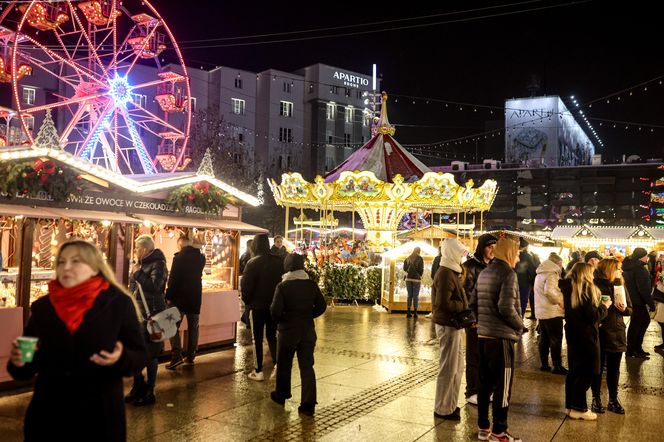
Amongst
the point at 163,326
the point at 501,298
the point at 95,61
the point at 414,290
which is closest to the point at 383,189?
the point at 414,290

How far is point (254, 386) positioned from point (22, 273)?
3.11 m

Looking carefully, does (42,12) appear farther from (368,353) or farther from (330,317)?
(368,353)

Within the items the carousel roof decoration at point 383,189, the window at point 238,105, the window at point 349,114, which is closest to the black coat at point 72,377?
the carousel roof decoration at point 383,189

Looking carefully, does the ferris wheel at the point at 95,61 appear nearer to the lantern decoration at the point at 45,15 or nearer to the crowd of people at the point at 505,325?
the lantern decoration at the point at 45,15

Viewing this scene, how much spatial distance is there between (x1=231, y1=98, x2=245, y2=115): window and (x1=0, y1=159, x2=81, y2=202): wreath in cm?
4390

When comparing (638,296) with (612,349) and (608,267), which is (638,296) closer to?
(608,267)

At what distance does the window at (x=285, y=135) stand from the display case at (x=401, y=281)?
1476 inches

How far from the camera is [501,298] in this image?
19.3 ft

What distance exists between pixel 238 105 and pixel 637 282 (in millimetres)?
43983

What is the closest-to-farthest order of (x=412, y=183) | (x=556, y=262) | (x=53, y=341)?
(x=53, y=341) < (x=556, y=262) < (x=412, y=183)

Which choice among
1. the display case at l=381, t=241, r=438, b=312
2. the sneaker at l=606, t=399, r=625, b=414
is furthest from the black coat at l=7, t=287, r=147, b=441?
the display case at l=381, t=241, r=438, b=312

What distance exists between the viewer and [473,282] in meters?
7.65

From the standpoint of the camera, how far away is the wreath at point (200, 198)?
1027cm

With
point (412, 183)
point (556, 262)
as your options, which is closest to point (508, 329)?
point (556, 262)
